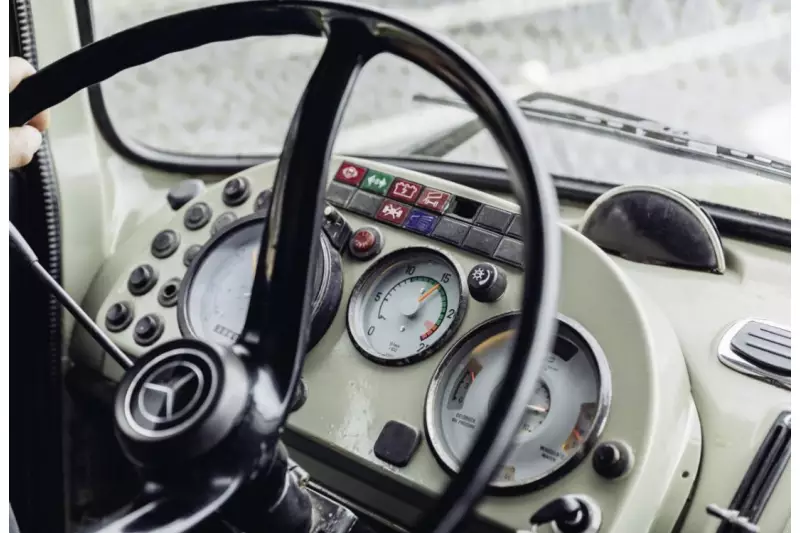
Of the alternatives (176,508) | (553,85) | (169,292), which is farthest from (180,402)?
(553,85)

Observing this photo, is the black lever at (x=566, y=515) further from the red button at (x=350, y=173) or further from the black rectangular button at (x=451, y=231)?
the red button at (x=350, y=173)

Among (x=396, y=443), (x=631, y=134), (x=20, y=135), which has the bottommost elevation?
(x=396, y=443)

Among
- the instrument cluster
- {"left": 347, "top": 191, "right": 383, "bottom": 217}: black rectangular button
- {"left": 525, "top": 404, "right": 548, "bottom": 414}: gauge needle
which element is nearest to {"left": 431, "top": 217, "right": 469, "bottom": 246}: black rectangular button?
the instrument cluster

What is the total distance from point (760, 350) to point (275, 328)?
21.7 inches

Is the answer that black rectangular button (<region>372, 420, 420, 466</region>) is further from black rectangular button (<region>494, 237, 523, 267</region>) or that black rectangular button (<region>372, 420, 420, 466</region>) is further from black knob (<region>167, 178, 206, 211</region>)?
black knob (<region>167, 178, 206, 211</region>)

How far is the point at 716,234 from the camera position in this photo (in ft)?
3.51

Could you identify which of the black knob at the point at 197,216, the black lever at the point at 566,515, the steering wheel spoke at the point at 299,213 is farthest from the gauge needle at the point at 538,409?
the black knob at the point at 197,216

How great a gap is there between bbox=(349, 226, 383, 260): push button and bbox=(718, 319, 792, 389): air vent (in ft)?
1.45

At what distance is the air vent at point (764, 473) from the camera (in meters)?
0.90

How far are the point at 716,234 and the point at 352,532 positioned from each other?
563 millimetres

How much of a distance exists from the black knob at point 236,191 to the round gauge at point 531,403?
0.45m

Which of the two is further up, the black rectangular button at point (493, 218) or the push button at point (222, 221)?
the black rectangular button at point (493, 218)

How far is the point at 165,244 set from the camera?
132 cm

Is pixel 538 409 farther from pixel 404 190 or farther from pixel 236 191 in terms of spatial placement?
pixel 236 191
